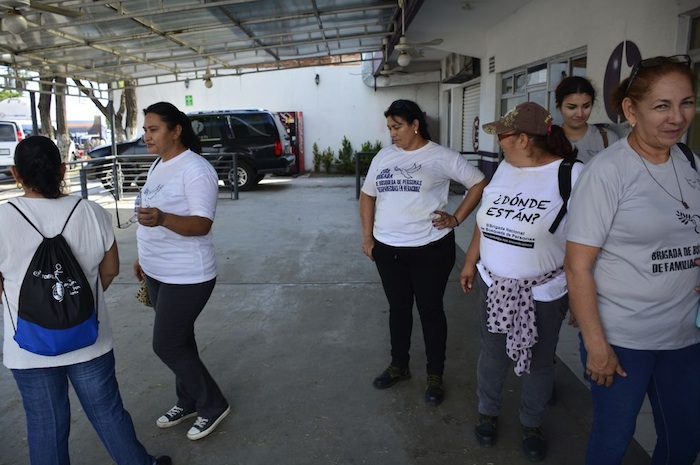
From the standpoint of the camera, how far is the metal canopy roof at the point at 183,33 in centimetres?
703

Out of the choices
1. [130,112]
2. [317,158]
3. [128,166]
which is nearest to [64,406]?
[128,166]

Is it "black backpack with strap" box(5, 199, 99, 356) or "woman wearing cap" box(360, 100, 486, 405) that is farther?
"woman wearing cap" box(360, 100, 486, 405)

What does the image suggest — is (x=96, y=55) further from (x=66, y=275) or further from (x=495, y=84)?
(x=66, y=275)

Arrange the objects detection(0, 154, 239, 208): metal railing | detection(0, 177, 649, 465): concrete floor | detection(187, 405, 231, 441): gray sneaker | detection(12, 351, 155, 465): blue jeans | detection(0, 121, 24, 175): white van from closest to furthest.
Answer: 1. detection(12, 351, 155, 465): blue jeans
2. detection(0, 177, 649, 465): concrete floor
3. detection(187, 405, 231, 441): gray sneaker
4. detection(0, 154, 239, 208): metal railing
5. detection(0, 121, 24, 175): white van

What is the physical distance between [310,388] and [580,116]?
227 cm

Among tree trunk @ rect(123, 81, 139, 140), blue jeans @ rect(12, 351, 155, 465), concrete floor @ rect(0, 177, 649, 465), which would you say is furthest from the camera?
tree trunk @ rect(123, 81, 139, 140)

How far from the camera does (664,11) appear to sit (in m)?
4.47

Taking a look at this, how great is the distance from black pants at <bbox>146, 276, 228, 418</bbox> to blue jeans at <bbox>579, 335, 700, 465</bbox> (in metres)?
1.80

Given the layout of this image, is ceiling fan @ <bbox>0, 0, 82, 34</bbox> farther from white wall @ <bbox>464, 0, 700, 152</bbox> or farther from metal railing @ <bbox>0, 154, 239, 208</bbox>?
white wall @ <bbox>464, 0, 700, 152</bbox>

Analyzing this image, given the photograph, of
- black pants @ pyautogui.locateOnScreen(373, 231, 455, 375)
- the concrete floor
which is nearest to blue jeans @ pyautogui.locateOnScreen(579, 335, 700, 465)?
the concrete floor

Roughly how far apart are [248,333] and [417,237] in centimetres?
187

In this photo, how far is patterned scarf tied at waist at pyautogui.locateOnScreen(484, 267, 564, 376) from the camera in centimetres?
236

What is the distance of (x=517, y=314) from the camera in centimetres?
237

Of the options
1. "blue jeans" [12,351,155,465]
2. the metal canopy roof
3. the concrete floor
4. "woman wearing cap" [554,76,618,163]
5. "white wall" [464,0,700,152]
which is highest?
the metal canopy roof
